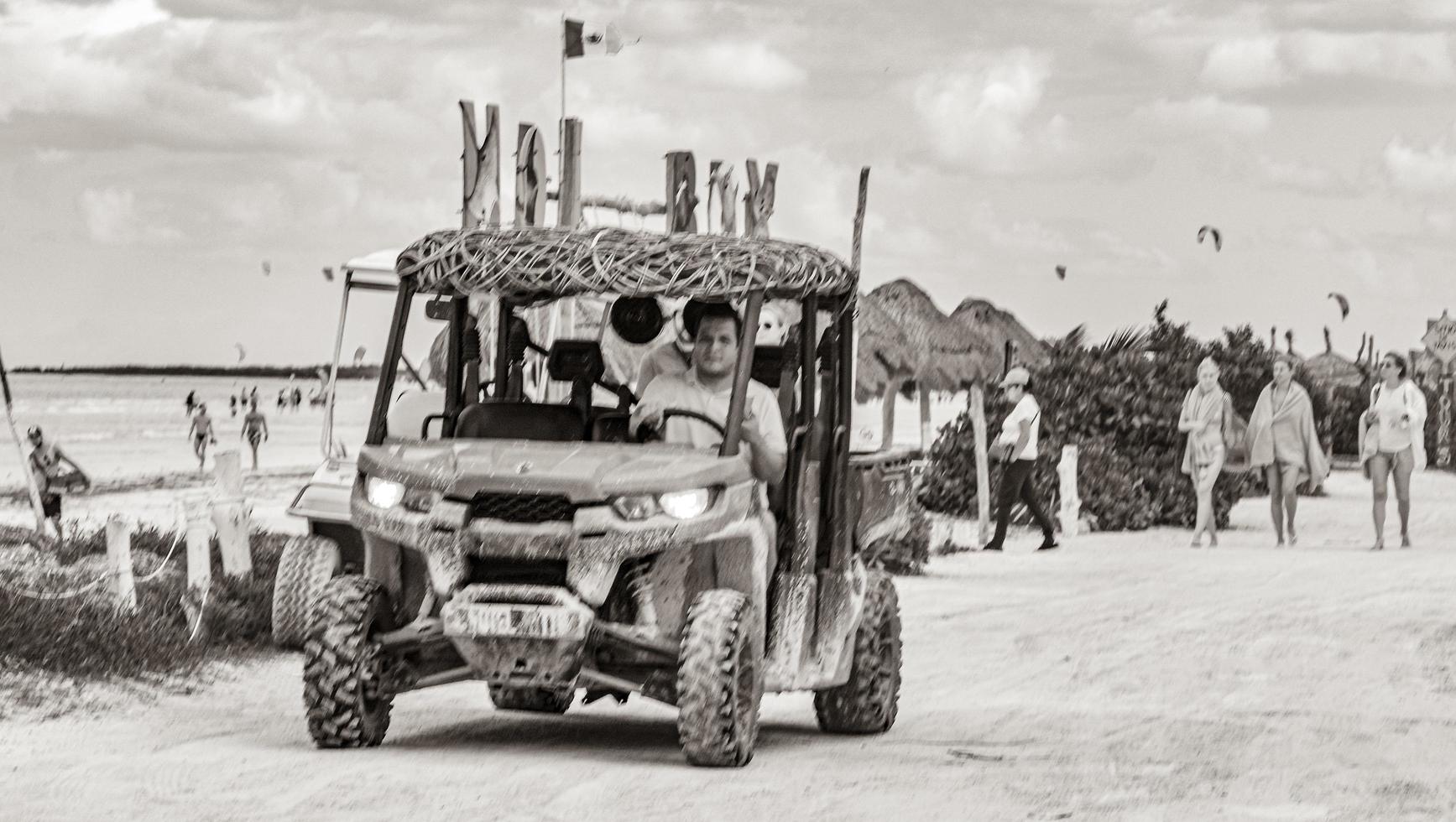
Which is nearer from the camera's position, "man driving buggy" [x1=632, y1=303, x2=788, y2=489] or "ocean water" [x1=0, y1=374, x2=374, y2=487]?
"man driving buggy" [x1=632, y1=303, x2=788, y2=489]

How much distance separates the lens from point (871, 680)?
35.9 feet

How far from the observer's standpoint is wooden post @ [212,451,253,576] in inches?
586

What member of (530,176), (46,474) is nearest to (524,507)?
(530,176)

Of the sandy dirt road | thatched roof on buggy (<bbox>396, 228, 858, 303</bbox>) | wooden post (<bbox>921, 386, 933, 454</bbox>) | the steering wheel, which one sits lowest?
the sandy dirt road

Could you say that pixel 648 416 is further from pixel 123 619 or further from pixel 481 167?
pixel 481 167

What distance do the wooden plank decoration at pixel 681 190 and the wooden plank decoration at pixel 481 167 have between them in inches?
161

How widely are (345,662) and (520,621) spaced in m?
0.84

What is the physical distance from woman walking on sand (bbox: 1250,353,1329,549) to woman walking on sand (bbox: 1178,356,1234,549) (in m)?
0.38

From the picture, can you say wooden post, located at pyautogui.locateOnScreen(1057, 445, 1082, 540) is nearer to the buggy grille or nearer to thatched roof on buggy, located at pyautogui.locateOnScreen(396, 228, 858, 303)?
thatched roof on buggy, located at pyautogui.locateOnScreen(396, 228, 858, 303)

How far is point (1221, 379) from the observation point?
32.7 metres

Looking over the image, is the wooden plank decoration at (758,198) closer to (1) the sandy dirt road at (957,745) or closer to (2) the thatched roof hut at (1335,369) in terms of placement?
(1) the sandy dirt road at (957,745)

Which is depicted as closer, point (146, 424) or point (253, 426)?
point (253, 426)

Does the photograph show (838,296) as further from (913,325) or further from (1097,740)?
(913,325)

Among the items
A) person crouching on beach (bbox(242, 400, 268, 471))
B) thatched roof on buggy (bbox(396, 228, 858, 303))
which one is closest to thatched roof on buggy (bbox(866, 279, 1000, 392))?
person crouching on beach (bbox(242, 400, 268, 471))
